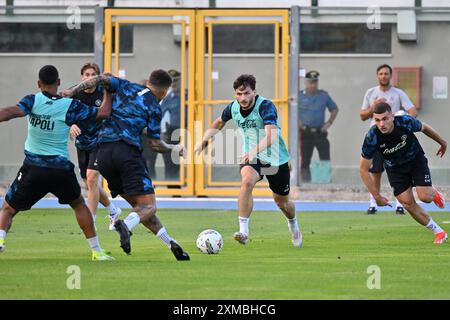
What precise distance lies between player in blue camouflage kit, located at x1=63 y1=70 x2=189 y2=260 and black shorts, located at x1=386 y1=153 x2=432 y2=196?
3.79m

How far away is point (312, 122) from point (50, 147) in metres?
12.8

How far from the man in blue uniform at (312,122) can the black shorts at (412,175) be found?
30.3 feet

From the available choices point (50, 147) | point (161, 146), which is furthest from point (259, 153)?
point (50, 147)

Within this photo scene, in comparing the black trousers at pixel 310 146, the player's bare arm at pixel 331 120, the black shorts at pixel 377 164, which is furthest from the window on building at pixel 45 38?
the black shorts at pixel 377 164

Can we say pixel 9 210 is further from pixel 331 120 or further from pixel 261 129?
pixel 331 120

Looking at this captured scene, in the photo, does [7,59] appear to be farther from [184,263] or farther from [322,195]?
[184,263]

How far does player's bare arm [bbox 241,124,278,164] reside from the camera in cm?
1569

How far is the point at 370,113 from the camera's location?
2170 cm

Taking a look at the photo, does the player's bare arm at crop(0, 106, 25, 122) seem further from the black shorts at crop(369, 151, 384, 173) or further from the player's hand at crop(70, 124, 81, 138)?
the black shorts at crop(369, 151, 384, 173)

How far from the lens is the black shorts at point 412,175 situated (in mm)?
16406

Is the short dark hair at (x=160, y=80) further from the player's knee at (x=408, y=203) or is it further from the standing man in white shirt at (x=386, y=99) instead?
the standing man in white shirt at (x=386, y=99)

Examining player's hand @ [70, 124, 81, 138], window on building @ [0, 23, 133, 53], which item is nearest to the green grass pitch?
player's hand @ [70, 124, 81, 138]

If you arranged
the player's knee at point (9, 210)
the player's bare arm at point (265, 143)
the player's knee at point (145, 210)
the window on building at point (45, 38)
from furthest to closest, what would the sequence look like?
the window on building at point (45, 38) → the player's bare arm at point (265, 143) → the player's knee at point (9, 210) → the player's knee at point (145, 210)
